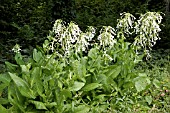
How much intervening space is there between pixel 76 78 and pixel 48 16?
5.77 m

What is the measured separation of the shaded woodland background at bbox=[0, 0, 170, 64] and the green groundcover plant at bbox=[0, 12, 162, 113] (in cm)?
275

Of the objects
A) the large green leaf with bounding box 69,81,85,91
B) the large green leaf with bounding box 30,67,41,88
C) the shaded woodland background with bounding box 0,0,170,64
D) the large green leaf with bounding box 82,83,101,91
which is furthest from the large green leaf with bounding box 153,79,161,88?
the shaded woodland background with bounding box 0,0,170,64

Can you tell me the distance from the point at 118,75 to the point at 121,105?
21.0 inches

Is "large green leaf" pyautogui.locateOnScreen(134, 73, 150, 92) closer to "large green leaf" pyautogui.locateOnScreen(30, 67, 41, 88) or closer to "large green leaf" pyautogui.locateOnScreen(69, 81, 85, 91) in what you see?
"large green leaf" pyautogui.locateOnScreen(69, 81, 85, 91)

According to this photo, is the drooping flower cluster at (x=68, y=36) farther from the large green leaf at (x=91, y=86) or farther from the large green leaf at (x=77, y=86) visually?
the large green leaf at (x=91, y=86)

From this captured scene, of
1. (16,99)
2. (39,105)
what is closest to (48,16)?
(16,99)

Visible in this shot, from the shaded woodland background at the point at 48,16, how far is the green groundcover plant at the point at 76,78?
2753 mm

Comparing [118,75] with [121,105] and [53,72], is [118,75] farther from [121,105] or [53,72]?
[53,72]

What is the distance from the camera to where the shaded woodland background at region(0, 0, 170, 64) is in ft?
28.9

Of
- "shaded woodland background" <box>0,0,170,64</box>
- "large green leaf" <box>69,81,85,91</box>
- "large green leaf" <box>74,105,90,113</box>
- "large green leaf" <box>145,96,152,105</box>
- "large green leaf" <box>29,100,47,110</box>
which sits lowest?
"large green leaf" <box>145,96,152,105</box>

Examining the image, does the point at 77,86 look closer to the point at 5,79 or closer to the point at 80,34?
the point at 80,34

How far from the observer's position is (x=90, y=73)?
17.1 feet

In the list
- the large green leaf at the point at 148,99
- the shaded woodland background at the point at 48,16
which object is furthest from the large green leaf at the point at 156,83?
the shaded woodland background at the point at 48,16

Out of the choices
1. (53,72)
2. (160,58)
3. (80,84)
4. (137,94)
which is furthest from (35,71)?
(160,58)
